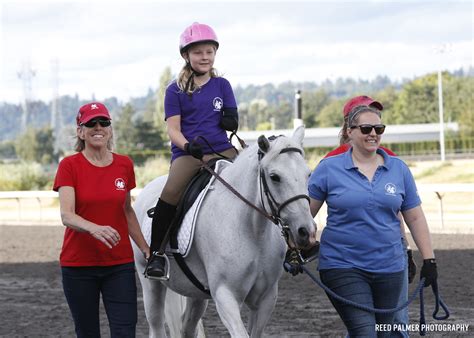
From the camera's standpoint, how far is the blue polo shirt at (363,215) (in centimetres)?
539

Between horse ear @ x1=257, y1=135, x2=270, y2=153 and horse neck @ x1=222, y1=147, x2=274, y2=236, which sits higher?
horse ear @ x1=257, y1=135, x2=270, y2=153

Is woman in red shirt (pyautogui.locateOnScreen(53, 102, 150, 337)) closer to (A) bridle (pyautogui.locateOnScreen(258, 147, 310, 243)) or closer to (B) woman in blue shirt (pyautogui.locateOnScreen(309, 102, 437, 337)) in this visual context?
(A) bridle (pyautogui.locateOnScreen(258, 147, 310, 243))

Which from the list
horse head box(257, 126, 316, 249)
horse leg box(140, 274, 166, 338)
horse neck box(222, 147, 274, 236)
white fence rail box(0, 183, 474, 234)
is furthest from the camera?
white fence rail box(0, 183, 474, 234)

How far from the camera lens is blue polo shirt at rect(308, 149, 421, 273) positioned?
5391 millimetres

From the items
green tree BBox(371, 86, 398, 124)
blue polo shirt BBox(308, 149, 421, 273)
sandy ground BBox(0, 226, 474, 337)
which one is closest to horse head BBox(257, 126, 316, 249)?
blue polo shirt BBox(308, 149, 421, 273)

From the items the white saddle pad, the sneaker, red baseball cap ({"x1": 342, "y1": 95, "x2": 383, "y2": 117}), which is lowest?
the sneaker

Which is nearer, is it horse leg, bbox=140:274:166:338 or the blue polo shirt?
the blue polo shirt

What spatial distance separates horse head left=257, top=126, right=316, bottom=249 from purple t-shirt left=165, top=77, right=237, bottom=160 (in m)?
1.04

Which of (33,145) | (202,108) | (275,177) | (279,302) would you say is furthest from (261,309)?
(33,145)

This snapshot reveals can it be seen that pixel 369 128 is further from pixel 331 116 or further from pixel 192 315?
pixel 331 116

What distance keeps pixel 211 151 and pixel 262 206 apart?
1059 millimetres

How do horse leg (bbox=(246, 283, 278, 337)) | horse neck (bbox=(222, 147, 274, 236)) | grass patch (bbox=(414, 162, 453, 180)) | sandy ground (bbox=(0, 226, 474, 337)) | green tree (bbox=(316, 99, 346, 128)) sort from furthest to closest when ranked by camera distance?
1. green tree (bbox=(316, 99, 346, 128))
2. grass patch (bbox=(414, 162, 453, 180))
3. sandy ground (bbox=(0, 226, 474, 337))
4. horse leg (bbox=(246, 283, 278, 337))
5. horse neck (bbox=(222, 147, 274, 236))

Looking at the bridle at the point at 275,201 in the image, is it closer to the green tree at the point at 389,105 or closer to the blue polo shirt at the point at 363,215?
the blue polo shirt at the point at 363,215

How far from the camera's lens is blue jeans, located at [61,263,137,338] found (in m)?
5.64
